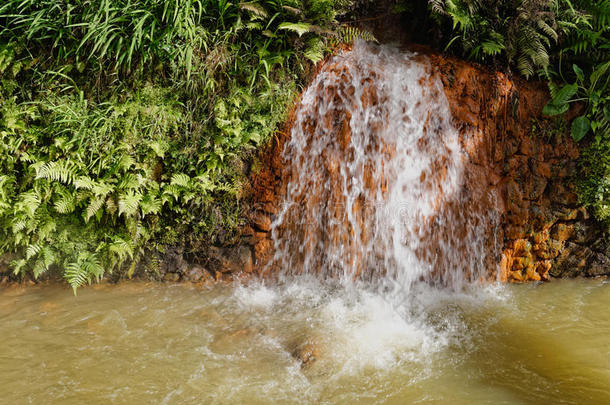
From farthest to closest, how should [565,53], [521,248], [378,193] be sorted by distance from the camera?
1. [565,53]
2. [521,248]
3. [378,193]

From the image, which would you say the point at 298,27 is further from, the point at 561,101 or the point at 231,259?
the point at 561,101

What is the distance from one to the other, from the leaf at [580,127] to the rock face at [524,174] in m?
0.11

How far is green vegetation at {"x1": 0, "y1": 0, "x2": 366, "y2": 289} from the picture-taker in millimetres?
4020

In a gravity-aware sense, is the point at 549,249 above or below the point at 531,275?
above

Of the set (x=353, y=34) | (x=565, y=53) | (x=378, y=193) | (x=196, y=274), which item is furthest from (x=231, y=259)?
(x=565, y=53)

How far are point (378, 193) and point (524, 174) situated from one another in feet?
6.10

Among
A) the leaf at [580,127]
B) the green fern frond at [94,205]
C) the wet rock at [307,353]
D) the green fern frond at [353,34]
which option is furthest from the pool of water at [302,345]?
the green fern frond at [353,34]

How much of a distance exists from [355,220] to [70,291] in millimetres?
3225

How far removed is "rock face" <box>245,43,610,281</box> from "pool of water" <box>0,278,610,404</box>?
373mm

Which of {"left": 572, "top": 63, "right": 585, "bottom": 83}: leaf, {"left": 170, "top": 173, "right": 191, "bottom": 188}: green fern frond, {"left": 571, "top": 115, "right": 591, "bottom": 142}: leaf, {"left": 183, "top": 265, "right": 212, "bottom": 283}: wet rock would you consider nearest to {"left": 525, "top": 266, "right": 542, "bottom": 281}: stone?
{"left": 571, "top": 115, "right": 591, "bottom": 142}: leaf

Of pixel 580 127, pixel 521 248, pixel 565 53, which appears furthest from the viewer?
pixel 565 53

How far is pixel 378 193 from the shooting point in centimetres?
444

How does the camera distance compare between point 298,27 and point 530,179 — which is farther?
point 530,179

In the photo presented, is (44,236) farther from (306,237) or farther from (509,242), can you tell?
(509,242)
